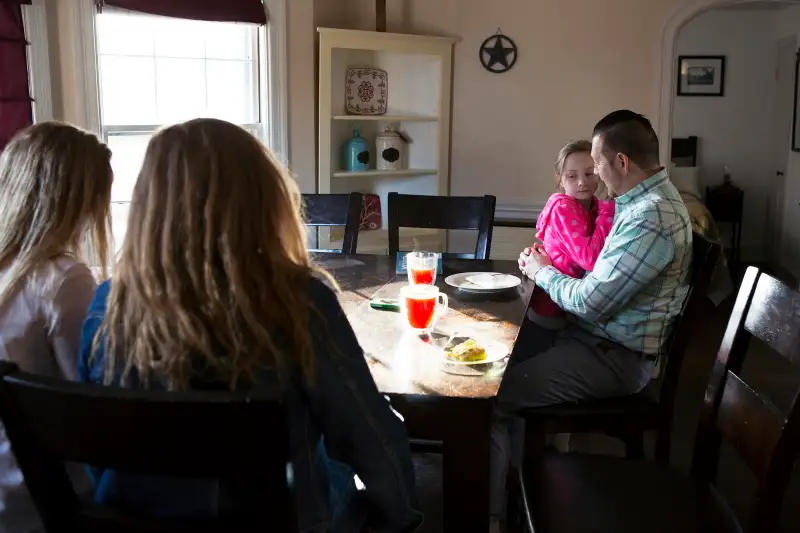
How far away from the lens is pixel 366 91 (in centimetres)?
450

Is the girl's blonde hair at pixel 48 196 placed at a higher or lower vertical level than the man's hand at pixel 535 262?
higher

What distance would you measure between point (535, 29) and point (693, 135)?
3347 millimetres

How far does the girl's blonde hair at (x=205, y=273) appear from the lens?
3.56 ft

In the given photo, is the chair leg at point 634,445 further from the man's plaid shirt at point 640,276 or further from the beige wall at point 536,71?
the beige wall at point 536,71

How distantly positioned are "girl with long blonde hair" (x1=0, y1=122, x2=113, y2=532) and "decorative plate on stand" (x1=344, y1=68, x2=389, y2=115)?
296 cm

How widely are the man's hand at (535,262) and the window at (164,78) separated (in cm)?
189

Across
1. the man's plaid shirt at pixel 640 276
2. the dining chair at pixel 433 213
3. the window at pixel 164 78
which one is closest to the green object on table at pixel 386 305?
the man's plaid shirt at pixel 640 276

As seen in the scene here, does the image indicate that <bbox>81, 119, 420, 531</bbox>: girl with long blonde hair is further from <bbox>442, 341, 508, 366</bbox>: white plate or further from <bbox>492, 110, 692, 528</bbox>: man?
<bbox>492, 110, 692, 528</bbox>: man

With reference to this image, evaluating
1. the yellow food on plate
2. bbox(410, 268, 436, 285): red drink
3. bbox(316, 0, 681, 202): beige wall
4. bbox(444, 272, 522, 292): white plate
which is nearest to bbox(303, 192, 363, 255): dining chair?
bbox(444, 272, 522, 292): white plate

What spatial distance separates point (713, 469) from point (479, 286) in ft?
2.80

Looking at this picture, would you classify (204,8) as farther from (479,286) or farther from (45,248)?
(45,248)

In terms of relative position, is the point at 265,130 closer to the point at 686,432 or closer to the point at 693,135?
the point at 686,432

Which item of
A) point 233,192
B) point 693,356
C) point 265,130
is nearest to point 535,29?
point 265,130

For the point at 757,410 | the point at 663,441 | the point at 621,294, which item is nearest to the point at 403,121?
the point at 621,294
